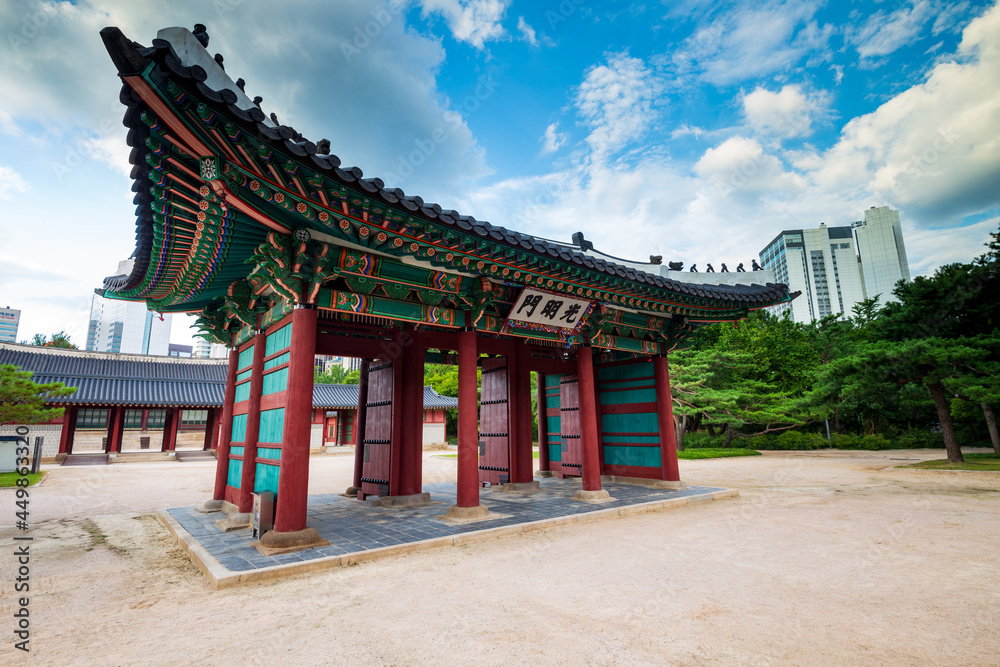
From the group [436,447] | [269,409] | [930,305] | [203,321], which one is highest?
[930,305]

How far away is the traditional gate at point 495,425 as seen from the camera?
38.7 ft

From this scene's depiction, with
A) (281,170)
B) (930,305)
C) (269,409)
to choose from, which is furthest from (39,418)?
(930,305)

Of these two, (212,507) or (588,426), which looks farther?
(588,426)

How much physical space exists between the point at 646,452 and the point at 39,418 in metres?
22.5

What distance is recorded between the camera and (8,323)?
11025cm

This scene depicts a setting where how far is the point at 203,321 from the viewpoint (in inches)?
408

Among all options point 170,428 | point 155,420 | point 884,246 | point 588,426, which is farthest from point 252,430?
point 884,246

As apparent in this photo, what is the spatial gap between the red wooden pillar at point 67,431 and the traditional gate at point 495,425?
90.3 ft

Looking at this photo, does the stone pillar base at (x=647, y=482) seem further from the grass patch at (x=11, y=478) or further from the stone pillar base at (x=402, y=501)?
the grass patch at (x=11, y=478)

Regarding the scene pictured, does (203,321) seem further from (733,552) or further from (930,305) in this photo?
(930,305)

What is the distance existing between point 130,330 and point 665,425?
133 metres

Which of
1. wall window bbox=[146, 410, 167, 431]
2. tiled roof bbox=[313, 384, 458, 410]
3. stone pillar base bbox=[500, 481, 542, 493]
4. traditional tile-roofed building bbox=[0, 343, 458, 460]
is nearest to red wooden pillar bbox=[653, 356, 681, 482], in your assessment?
stone pillar base bbox=[500, 481, 542, 493]

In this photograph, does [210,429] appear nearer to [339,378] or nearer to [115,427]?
[115,427]

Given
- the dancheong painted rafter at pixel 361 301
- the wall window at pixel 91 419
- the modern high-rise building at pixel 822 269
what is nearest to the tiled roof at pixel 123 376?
the wall window at pixel 91 419
